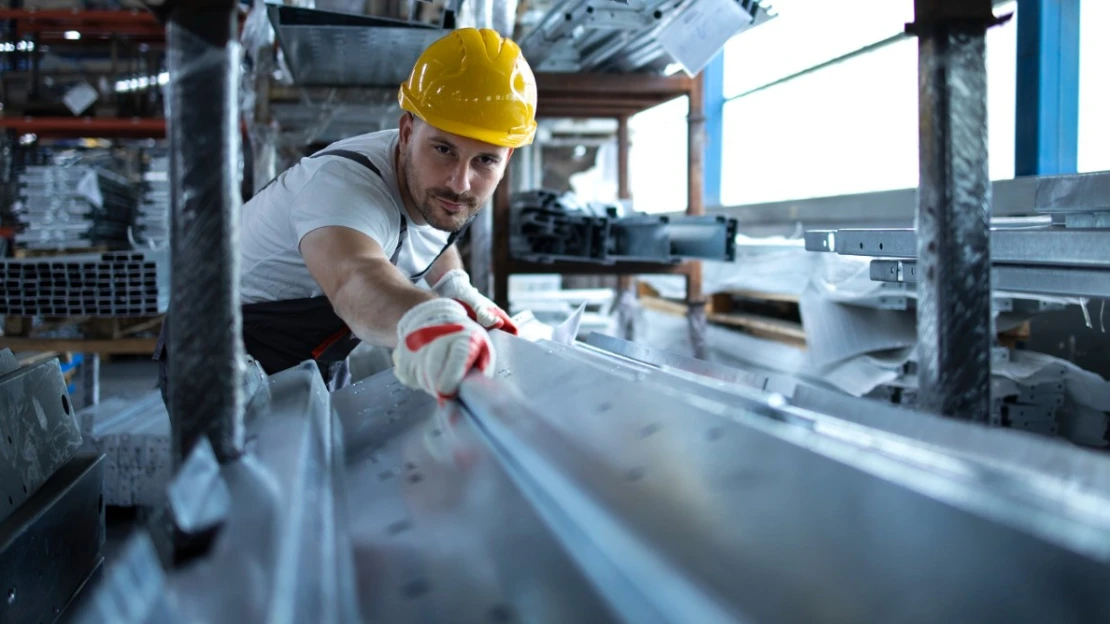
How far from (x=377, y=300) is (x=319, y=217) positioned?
1.24 feet

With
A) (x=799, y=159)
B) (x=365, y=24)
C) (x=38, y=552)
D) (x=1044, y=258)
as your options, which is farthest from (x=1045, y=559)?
(x=799, y=159)

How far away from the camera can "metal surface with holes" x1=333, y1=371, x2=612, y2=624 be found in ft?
2.48

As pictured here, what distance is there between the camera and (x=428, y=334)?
4.29ft

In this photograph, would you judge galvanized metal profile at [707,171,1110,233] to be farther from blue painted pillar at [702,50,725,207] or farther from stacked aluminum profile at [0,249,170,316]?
stacked aluminum profile at [0,249,170,316]

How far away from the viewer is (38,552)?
5.43 feet

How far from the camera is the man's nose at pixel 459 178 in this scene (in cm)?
210

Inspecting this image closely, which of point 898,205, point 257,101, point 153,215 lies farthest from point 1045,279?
point 153,215

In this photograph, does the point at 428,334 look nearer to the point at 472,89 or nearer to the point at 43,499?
the point at 472,89

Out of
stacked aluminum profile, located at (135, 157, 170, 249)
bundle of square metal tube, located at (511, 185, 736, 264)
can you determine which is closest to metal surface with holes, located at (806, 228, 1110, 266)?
bundle of square metal tube, located at (511, 185, 736, 264)

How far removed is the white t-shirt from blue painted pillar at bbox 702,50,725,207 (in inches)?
264

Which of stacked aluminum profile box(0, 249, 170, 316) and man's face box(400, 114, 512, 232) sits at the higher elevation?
man's face box(400, 114, 512, 232)

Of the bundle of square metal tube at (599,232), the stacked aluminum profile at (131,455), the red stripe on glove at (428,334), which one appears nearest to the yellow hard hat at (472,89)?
the red stripe on glove at (428,334)

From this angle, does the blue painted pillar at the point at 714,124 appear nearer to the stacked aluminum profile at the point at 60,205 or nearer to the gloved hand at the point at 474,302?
the stacked aluminum profile at the point at 60,205

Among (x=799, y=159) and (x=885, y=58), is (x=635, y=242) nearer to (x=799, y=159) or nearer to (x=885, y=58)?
(x=885, y=58)
